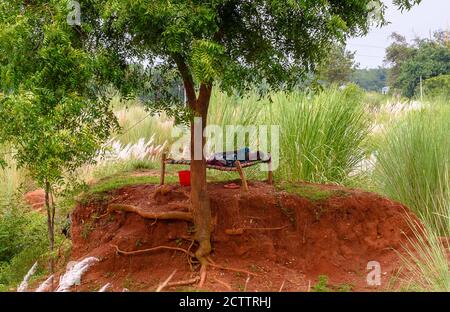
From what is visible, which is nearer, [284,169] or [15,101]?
[15,101]

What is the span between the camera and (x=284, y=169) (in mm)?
7246

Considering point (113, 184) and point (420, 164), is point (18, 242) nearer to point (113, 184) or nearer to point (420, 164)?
point (113, 184)

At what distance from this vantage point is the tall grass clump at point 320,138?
7.12 m

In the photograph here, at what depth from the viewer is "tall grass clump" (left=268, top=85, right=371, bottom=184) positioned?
23.4ft

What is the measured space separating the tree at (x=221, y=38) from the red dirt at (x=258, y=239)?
0.30 m

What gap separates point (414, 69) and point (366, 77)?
604 centimetres

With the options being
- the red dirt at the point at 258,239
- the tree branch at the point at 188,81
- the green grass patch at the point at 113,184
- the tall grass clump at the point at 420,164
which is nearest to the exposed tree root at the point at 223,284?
the red dirt at the point at 258,239

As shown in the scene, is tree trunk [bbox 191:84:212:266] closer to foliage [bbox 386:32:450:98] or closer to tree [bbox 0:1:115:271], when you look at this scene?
tree [bbox 0:1:115:271]

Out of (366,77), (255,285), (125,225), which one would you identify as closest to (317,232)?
(255,285)

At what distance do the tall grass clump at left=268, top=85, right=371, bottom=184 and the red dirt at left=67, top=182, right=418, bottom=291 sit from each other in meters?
1.25

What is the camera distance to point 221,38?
4375 mm

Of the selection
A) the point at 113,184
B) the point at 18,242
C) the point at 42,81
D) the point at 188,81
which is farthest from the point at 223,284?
the point at 18,242

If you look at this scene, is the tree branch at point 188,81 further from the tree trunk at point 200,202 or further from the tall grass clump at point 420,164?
the tall grass clump at point 420,164
